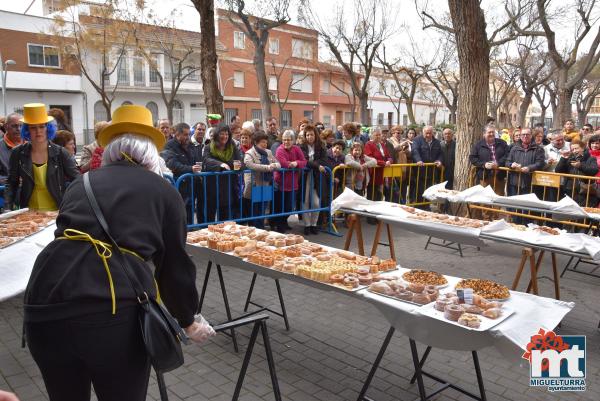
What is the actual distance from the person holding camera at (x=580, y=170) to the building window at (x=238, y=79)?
41187 mm

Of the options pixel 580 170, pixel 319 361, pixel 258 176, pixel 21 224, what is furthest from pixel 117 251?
pixel 580 170

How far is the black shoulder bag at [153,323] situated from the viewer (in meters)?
2.01

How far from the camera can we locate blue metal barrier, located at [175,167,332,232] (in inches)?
296

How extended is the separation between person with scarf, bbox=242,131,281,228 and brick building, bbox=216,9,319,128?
36.1 metres

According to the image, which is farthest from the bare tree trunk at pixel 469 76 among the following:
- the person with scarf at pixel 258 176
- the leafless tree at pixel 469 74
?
the person with scarf at pixel 258 176

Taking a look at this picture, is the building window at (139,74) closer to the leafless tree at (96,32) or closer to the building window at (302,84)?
the leafless tree at (96,32)

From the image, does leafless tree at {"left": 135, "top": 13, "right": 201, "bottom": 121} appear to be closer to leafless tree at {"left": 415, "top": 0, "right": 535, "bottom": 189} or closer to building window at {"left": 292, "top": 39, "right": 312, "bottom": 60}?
building window at {"left": 292, "top": 39, "right": 312, "bottom": 60}

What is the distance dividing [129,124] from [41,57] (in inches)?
1529

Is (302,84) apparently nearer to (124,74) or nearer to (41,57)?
(124,74)

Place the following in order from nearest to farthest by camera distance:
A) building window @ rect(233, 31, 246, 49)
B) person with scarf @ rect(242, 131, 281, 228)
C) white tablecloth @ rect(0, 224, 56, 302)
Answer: white tablecloth @ rect(0, 224, 56, 302) < person with scarf @ rect(242, 131, 281, 228) < building window @ rect(233, 31, 246, 49)

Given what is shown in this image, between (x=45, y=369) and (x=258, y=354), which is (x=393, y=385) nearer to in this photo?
(x=258, y=354)

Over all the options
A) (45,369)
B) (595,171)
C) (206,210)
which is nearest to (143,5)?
(206,210)

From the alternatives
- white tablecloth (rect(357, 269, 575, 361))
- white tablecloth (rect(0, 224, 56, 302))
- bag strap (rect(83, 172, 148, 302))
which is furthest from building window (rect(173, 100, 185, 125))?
bag strap (rect(83, 172, 148, 302))

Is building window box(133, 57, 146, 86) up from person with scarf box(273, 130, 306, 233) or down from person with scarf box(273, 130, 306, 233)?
up
